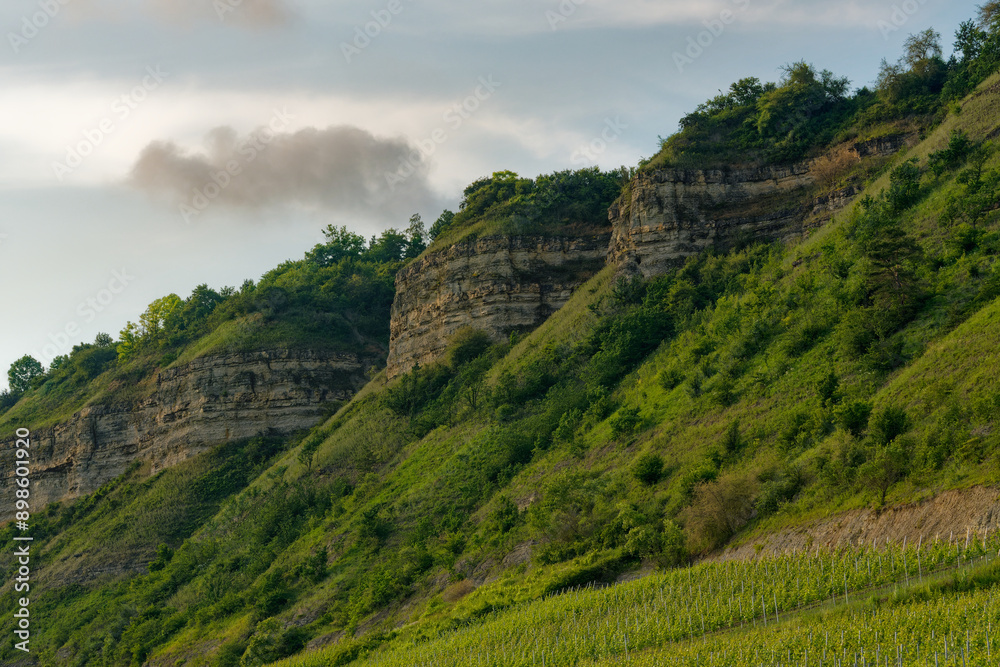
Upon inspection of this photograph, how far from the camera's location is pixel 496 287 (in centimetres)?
6800

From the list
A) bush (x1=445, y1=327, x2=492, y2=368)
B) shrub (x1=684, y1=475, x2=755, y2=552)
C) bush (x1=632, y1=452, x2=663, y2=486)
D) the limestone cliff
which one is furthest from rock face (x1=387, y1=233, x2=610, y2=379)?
shrub (x1=684, y1=475, x2=755, y2=552)

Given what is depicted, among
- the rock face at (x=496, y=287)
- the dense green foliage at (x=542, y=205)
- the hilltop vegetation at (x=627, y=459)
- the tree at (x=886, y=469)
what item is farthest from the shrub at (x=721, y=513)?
the dense green foliage at (x=542, y=205)

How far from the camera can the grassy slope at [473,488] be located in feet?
107

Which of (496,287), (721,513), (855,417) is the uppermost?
(496,287)

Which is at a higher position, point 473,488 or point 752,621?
point 473,488

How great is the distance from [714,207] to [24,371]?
3620 inches

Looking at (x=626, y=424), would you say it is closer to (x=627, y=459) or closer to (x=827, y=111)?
(x=627, y=459)

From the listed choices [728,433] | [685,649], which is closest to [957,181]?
[728,433]

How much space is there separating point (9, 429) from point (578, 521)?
69220 mm

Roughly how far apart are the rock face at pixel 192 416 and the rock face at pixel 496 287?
26.5ft

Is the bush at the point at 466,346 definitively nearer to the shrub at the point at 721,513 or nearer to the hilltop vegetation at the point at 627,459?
the hilltop vegetation at the point at 627,459

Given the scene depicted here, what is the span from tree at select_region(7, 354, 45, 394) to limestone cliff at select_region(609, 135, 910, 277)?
3328 inches

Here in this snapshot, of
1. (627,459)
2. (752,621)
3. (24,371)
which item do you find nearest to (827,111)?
(627,459)

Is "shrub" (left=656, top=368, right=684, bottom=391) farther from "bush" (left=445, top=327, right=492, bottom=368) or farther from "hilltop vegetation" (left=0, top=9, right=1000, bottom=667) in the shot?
"bush" (left=445, top=327, right=492, bottom=368)
